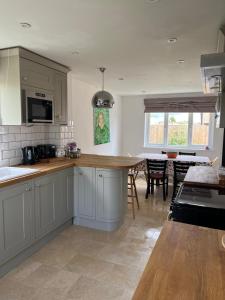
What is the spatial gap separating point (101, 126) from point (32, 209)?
3.37 meters

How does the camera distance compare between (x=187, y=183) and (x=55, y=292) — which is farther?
(x=187, y=183)

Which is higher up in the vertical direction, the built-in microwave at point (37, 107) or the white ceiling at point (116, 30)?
the white ceiling at point (116, 30)

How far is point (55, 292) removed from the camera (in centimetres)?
205

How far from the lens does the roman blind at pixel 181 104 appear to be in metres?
5.95

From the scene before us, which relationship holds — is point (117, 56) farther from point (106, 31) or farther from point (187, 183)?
point (187, 183)

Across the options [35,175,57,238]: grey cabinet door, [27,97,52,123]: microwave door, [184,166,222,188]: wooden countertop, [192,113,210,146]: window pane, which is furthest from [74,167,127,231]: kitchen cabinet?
[192,113,210,146]: window pane

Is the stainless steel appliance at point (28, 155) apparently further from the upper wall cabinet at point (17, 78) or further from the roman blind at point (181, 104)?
the roman blind at point (181, 104)

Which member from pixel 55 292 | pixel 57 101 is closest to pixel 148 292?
pixel 55 292

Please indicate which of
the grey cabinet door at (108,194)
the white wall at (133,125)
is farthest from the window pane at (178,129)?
the grey cabinet door at (108,194)

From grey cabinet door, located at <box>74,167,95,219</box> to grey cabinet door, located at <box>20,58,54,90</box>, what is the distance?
1276 mm

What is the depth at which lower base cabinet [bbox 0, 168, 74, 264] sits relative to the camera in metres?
2.28

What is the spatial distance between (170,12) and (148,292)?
6.30 feet

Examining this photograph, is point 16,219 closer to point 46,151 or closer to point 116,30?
point 46,151

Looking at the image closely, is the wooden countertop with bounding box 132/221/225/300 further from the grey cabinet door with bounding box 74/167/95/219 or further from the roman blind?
the roman blind
